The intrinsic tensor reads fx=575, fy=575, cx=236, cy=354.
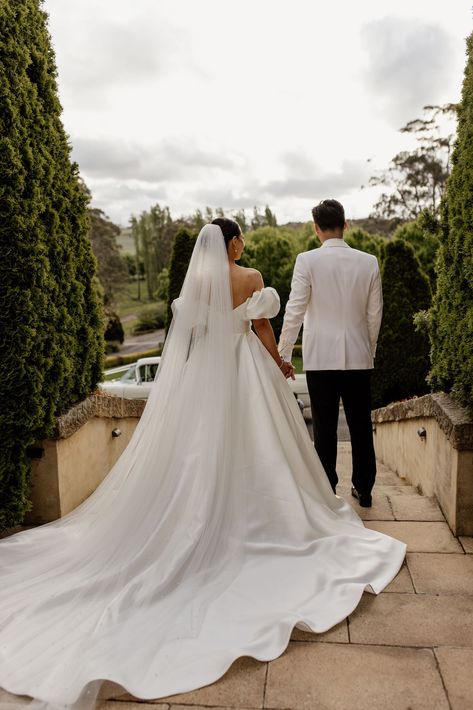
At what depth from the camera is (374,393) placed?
11617mm

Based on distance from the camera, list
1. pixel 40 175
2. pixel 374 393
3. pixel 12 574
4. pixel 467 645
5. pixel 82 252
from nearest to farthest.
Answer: pixel 467 645
pixel 12 574
pixel 40 175
pixel 82 252
pixel 374 393

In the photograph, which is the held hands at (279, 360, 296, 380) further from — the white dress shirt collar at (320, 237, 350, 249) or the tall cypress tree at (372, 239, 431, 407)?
the tall cypress tree at (372, 239, 431, 407)

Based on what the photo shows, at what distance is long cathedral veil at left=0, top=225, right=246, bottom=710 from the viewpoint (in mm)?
2109

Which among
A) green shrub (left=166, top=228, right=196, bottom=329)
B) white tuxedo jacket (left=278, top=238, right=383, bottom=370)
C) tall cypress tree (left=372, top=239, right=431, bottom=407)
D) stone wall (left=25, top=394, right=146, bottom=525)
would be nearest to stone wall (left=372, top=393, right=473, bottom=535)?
white tuxedo jacket (left=278, top=238, right=383, bottom=370)

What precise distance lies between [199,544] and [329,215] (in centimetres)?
217

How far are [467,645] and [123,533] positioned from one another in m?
1.57

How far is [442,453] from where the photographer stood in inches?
138

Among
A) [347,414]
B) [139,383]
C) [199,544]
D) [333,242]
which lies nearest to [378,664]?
[199,544]

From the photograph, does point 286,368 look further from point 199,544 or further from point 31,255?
point 31,255

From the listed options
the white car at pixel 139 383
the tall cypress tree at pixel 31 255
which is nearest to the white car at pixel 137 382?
the white car at pixel 139 383

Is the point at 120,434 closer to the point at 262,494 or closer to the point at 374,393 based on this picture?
the point at 262,494

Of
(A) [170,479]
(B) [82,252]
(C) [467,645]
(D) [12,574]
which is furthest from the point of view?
(B) [82,252]

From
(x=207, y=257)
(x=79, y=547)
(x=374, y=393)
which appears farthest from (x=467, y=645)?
(x=374, y=393)

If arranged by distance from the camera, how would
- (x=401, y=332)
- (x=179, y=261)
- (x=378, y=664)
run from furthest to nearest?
(x=179, y=261) → (x=401, y=332) → (x=378, y=664)
